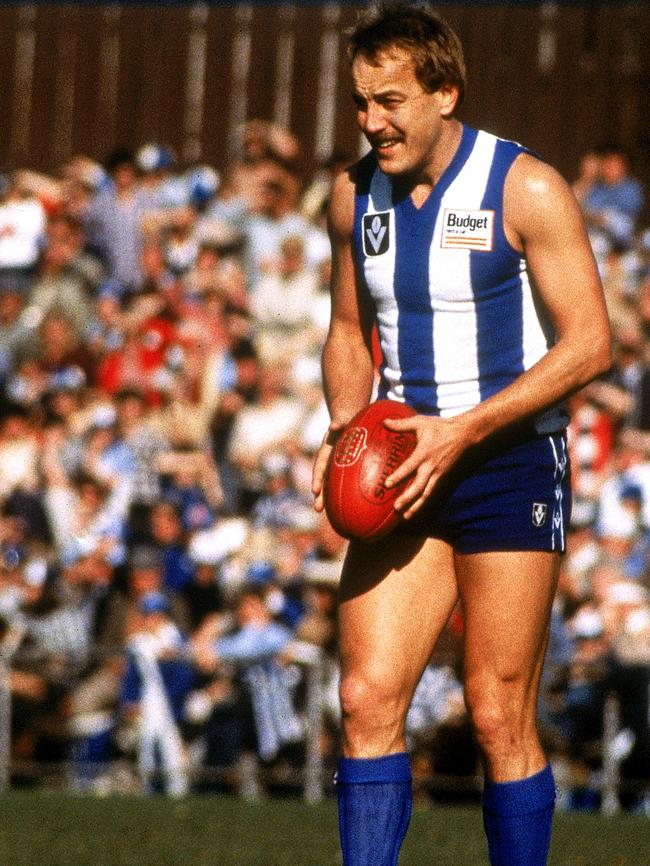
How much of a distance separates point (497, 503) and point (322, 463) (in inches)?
17.2

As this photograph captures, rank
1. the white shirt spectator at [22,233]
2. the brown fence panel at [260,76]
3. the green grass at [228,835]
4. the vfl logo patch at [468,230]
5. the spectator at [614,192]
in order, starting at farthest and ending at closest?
the brown fence panel at [260,76], the white shirt spectator at [22,233], the spectator at [614,192], the green grass at [228,835], the vfl logo patch at [468,230]

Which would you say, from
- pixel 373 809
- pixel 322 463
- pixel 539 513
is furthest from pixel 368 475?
pixel 373 809

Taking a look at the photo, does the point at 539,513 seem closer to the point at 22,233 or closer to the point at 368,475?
the point at 368,475

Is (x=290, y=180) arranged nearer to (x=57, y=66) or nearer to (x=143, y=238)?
(x=143, y=238)

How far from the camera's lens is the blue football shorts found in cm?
415

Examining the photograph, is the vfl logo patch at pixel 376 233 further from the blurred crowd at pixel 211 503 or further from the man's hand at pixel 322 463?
the blurred crowd at pixel 211 503

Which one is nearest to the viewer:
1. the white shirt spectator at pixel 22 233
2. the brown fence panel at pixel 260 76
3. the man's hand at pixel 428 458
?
the man's hand at pixel 428 458

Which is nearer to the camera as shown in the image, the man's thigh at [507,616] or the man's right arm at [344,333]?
the man's thigh at [507,616]

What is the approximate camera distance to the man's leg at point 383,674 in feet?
13.3

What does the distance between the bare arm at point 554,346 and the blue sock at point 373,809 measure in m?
0.58

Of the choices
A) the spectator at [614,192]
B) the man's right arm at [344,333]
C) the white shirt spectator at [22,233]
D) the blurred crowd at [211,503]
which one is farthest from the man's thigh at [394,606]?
the white shirt spectator at [22,233]

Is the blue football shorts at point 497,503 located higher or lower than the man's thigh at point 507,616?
higher

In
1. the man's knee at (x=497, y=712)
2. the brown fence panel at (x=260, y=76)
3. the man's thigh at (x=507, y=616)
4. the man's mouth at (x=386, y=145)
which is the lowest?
the man's knee at (x=497, y=712)

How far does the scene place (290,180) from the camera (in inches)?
489
